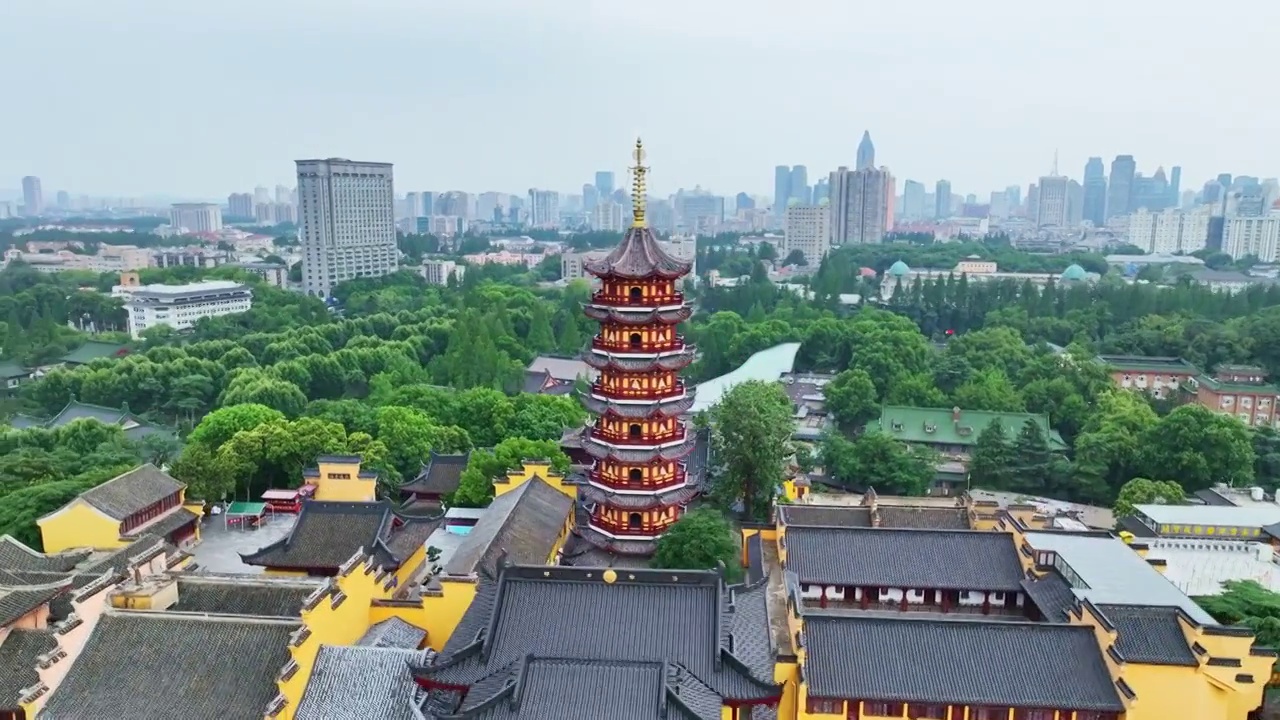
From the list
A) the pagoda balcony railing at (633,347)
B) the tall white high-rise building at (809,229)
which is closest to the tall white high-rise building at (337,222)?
the tall white high-rise building at (809,229)

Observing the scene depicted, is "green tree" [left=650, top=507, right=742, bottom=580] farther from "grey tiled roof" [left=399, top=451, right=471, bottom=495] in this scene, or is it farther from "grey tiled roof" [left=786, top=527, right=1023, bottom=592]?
"grey tiled roof" [left=399, top=451, right=471, bottom=495]

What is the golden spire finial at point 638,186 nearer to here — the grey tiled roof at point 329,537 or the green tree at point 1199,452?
the grey tiled roof at point 329,537

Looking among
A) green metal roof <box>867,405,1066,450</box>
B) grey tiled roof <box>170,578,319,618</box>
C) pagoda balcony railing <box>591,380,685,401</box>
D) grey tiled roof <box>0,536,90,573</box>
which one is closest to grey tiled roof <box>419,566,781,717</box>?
grey tiled roof <box>170,578,319,618</box>

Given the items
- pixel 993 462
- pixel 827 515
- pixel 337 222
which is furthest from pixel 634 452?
pixel 337 222

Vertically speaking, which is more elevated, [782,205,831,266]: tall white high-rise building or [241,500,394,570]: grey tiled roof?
[782,205,831,266]: tall white high-rise building

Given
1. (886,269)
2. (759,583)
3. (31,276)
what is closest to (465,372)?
(759,583)

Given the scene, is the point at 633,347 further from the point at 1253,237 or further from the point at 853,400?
the point at 1253,237

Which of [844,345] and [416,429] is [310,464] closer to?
[416,429]
